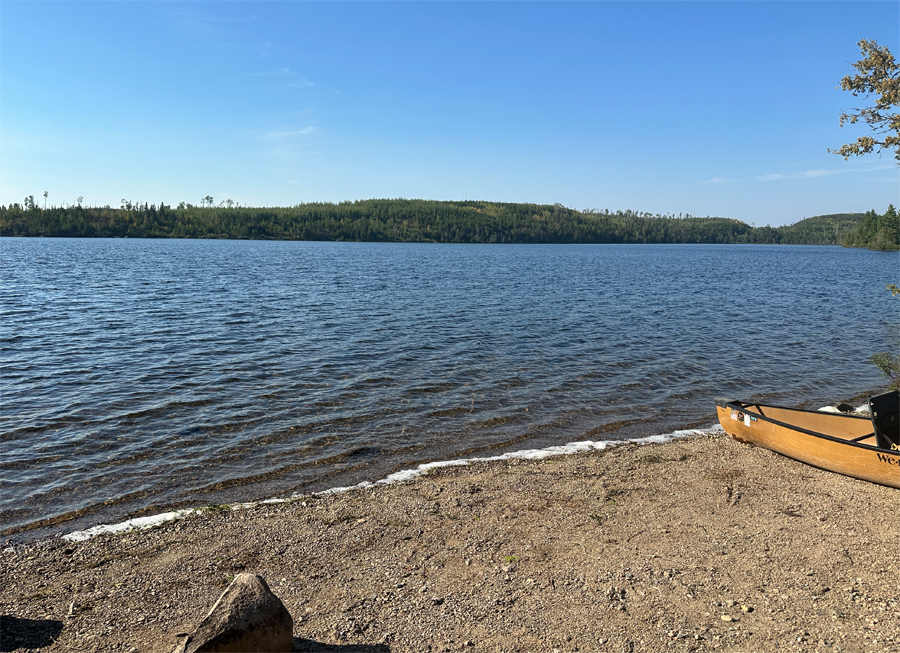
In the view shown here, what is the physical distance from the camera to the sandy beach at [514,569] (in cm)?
578

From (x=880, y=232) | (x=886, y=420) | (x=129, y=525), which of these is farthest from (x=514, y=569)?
(x=880, y=232)

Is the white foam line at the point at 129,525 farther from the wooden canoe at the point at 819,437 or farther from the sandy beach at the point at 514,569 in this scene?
the wooden canoe at the point at 819,437

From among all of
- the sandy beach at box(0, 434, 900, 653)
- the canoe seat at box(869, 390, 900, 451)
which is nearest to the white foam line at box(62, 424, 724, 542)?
the sandy beach at box(0, 434, 900, 653)

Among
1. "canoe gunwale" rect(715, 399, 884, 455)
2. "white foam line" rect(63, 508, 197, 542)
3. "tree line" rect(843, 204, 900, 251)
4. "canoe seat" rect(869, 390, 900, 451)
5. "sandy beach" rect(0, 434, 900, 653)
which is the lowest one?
"white foam line" rect(63, 508, 197, 542)

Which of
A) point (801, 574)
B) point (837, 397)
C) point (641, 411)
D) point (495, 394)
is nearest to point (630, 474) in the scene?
point (801, 574)

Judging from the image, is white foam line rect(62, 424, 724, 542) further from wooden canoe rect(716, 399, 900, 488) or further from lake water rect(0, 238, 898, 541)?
wooden canoe rect(716, 399, 900, 488)

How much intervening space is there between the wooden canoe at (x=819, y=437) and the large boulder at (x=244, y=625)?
10.6 metres

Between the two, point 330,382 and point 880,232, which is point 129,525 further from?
point 880,232

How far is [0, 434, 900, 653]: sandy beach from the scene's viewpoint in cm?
578

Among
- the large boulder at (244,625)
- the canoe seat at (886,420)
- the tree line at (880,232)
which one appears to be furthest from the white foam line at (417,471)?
Answer: the tree line at (880,232)

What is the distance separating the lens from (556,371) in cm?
1948

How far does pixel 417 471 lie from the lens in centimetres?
1123

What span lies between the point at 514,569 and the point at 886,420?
27.9ft

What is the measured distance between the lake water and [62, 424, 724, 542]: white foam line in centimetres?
40
